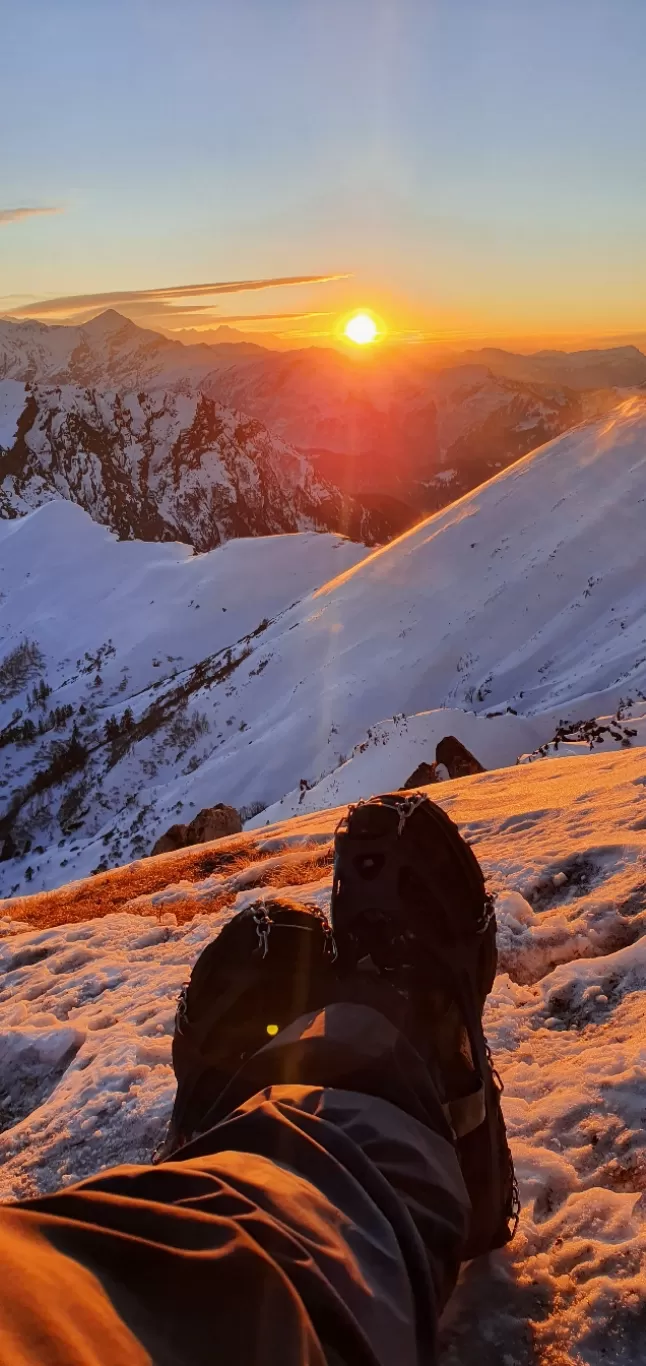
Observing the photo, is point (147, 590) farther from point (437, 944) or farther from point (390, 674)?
point (437, 944)

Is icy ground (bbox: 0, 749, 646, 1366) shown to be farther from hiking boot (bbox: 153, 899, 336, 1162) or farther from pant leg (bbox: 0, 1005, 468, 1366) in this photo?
hiking boot (bbox: 153, 899, 336, 1162)

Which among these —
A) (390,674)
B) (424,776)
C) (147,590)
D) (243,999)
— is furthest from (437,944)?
(147,590)

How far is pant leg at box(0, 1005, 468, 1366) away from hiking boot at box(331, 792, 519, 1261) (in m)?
0.22

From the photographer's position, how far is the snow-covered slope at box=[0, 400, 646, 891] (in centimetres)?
2270

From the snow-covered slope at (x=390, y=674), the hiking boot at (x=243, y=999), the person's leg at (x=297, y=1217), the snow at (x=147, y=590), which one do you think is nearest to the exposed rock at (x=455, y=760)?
the snow-covered slope at (x=390, y=674)

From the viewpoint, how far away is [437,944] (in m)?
2.43

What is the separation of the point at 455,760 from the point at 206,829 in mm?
4186

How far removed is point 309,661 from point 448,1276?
33.6 meters

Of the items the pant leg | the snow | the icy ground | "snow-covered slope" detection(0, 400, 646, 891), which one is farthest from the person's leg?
the snow

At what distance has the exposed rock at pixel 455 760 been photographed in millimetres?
12469

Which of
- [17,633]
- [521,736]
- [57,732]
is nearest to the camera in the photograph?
[521,736]

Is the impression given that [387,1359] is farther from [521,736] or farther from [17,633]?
[17,633]

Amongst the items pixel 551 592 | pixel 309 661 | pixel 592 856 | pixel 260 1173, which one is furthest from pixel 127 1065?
pixel 309 661

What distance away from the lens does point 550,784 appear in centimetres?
709
